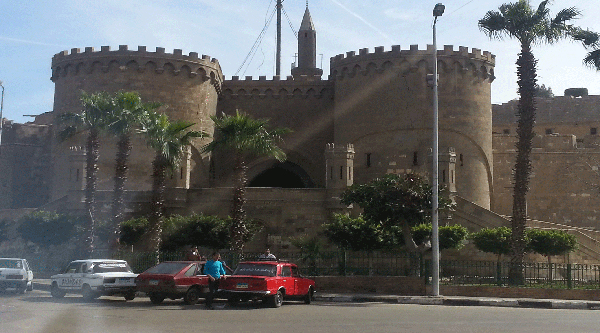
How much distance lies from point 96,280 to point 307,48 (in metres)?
31.6

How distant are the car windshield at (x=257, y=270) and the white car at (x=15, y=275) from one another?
7716 millimetres

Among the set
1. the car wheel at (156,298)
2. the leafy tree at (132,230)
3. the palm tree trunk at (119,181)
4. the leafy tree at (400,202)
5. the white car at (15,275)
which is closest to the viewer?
the car wheel at (156,298)

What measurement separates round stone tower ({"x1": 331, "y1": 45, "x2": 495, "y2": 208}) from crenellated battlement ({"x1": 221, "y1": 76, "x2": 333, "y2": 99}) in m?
3.23

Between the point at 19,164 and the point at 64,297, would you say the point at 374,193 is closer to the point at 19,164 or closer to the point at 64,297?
the point at 64,297

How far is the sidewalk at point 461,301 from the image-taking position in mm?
21094

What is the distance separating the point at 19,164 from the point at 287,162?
55.0ft

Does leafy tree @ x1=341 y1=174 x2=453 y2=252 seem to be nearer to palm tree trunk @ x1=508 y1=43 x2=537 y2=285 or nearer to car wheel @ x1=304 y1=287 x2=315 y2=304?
palm tree trunk @ x1=508 y1=43 x2=537 y2=285

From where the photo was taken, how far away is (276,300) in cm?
1878

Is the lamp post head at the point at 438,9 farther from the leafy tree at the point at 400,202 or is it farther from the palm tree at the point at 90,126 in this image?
the palm tree at the point at 90,126

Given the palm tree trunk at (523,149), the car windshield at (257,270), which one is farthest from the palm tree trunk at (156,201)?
the palm tree trunk at (523,149)

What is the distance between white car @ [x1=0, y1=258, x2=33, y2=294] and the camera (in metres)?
22.5

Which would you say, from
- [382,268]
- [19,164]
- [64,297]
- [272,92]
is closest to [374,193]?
[382,268]

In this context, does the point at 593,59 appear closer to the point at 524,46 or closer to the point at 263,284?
the point at 524,46

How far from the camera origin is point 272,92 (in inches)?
1641
